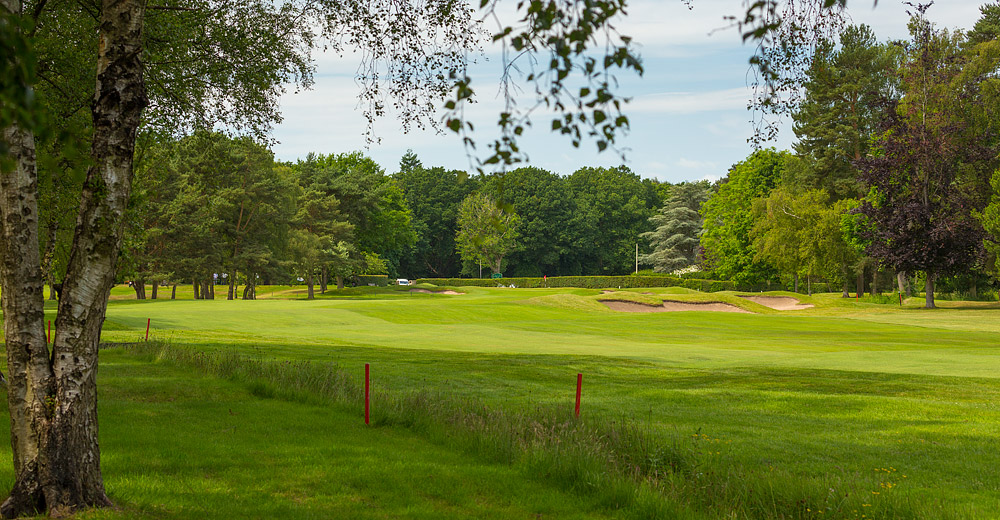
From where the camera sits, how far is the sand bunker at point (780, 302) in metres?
53.6

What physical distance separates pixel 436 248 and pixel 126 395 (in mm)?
100253

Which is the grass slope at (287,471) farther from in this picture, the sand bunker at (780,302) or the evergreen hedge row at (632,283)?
the evergreen hedge row at (632,283)

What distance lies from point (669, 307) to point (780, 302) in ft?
35.2

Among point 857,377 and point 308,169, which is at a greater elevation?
point 308,169

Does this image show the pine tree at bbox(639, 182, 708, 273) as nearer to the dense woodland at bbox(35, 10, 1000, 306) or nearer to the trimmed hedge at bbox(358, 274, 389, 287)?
the dense woodland at bbox(35, 10, 1000, 306)

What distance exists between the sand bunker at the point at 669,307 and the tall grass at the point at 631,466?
38.6 m

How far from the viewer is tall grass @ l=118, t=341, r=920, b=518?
7.46 m

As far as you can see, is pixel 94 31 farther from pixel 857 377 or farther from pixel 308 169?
pixel 308 169

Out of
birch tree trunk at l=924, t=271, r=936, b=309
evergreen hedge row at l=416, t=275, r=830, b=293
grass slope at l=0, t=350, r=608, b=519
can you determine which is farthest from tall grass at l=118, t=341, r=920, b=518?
evergreen hedge row at l=416, t=275, r=830, b=293

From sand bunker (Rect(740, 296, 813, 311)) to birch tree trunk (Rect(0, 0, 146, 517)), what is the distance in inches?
2004

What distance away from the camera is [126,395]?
12.8m

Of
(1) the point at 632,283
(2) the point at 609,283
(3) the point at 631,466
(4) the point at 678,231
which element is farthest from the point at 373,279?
(3) the point at 631,466

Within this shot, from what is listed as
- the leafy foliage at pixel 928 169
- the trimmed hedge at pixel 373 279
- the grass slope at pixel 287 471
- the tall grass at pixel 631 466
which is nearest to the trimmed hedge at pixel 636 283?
the trimmed hedge at pixel 373 279

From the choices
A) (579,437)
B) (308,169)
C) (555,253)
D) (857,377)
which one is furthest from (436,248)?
(579,437)
